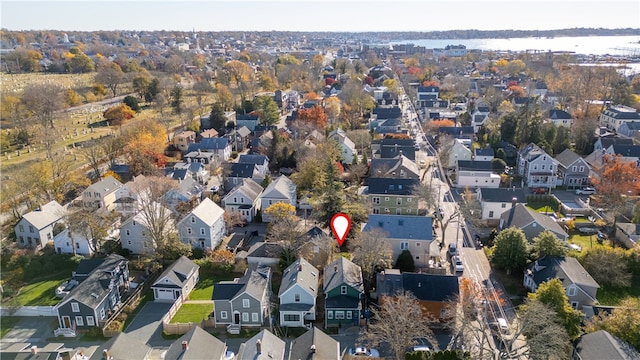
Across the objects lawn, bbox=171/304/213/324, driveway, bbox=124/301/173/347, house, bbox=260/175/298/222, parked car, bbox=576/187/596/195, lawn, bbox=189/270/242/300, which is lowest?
driveway, bbox=124/301/173/347

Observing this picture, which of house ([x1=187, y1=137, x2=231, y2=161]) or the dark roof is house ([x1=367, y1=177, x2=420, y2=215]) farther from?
house ([x1=187, y1=137, x2=231, y2=161])

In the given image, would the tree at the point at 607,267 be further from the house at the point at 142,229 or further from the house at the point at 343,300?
the house at the point at 142,229

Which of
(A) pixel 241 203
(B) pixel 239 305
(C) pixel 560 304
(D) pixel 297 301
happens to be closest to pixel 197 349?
(B) pixel 239 305

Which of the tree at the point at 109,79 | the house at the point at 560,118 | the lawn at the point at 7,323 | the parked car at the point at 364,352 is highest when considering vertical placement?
the tree at the point at 109,79

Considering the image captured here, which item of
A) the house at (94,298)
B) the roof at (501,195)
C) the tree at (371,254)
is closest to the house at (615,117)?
the roof at (501,195)

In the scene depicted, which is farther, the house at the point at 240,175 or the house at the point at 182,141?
the house at the point at 182,141

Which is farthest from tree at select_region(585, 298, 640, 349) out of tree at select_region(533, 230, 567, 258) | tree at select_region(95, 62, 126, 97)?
tree at select_region(95, 62, 126, 97)
